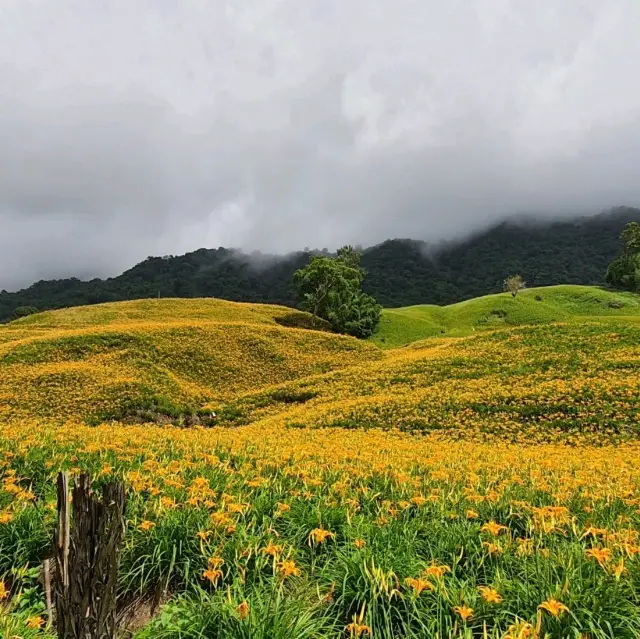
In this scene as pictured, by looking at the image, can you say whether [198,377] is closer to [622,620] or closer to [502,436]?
[502,436]

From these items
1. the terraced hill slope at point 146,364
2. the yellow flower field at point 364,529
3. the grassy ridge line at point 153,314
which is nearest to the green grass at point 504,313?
the grassy ridge line at point 153,314

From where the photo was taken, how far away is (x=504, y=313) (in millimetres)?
50250

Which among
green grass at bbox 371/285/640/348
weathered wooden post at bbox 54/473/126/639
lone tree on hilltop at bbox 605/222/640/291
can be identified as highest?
weathered wooden post at bbox 54/473/126/639

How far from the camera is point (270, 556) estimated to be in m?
4.13

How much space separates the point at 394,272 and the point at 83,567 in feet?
449

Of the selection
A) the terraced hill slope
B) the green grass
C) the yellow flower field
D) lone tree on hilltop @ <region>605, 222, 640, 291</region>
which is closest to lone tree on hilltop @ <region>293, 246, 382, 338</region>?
the green grass

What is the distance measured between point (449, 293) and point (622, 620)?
11554 centimetres

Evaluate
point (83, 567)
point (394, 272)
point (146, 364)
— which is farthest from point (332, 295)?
point (394, 272)

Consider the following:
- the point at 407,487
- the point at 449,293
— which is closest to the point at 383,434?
the point at 407,487

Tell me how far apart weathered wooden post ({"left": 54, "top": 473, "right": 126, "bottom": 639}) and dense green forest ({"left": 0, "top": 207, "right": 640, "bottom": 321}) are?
97.1 meters

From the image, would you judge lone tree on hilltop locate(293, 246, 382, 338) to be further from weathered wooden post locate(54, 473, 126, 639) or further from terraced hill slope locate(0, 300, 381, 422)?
weathered wooden post locate(54, 473, 126, 639)

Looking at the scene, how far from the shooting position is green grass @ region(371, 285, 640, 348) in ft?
156

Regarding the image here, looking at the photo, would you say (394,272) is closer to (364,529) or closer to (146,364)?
(146,364)

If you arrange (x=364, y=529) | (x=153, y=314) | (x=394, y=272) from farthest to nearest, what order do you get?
(x=394, y=272) < (x=153, y=314) < (x=364, y=529)
